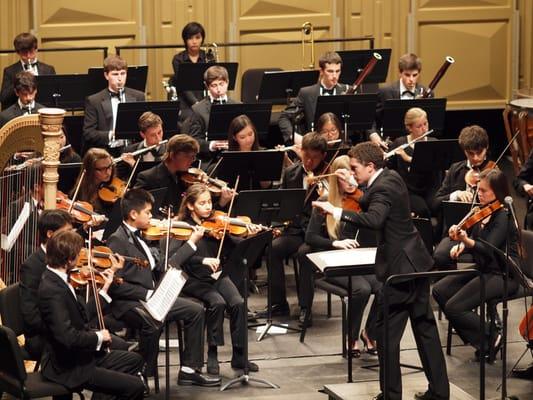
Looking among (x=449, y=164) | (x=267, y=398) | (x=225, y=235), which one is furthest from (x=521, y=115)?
(x=267, y=398)

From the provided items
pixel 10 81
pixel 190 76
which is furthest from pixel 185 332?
pixel 10 81

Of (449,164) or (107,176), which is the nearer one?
(107,176)

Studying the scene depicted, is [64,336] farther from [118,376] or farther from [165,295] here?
[165,295]

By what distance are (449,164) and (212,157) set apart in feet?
5.77

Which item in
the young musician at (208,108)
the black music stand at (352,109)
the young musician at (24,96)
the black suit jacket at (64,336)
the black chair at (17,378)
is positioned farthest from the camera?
the black music stand at (352,109)

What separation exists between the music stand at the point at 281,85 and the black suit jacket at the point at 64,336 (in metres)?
4.25

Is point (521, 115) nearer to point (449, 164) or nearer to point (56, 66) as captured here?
point (449, 164)

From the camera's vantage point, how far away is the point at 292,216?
7348 mm

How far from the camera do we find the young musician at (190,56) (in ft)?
31.8

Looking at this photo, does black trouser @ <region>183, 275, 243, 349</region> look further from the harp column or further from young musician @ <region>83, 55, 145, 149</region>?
young musician @ <region>83, 55, 145, 149</region>

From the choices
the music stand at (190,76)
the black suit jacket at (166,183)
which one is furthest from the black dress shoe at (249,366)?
the music stand at (190,76)

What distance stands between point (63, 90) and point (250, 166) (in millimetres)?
2415

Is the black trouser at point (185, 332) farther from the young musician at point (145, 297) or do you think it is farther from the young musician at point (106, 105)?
the young musician at point (106, 105)

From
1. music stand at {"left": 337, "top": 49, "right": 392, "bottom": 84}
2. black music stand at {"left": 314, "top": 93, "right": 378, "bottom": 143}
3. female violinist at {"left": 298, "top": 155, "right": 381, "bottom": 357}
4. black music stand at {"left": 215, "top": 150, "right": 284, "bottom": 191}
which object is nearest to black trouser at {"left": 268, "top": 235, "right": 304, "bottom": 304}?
female violinist at {"left": 298, "top": 155, "right": 381, "bottom": 357}
